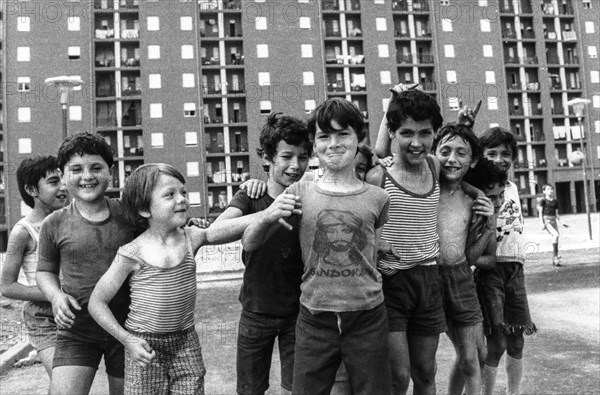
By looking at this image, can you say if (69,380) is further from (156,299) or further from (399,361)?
(399,361)

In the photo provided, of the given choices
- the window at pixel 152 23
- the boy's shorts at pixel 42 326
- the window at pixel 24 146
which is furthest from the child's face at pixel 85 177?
the window at pixel 152 23

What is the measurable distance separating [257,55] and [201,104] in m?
6.09

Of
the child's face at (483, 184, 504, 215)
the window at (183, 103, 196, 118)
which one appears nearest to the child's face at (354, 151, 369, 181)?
the child's face at (483, 184, 504, 215)

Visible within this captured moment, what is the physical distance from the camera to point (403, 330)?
2.70 meters

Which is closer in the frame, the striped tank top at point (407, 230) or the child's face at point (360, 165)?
the striped tank top at point (407, 230)

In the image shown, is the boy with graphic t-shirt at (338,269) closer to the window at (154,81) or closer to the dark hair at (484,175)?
the dark hair at (484,175)

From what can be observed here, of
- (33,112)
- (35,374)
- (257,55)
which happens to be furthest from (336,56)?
(35,374)

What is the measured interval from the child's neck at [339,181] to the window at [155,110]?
132ft

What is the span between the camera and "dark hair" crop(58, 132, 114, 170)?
9.11 feet

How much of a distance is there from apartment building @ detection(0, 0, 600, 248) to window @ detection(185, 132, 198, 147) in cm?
9

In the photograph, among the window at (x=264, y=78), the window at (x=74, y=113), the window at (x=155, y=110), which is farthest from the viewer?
the window at (x=264, y=78)

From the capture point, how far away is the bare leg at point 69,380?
8.46 ft

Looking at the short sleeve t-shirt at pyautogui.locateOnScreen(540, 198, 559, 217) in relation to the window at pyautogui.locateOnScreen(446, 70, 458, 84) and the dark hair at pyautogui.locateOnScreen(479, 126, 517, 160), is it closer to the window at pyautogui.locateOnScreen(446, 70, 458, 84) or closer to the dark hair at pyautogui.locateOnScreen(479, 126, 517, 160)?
the dark hair at pyautogui.locateOnScreen(479, 126, 517, 160)

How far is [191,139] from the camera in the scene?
133 ft
